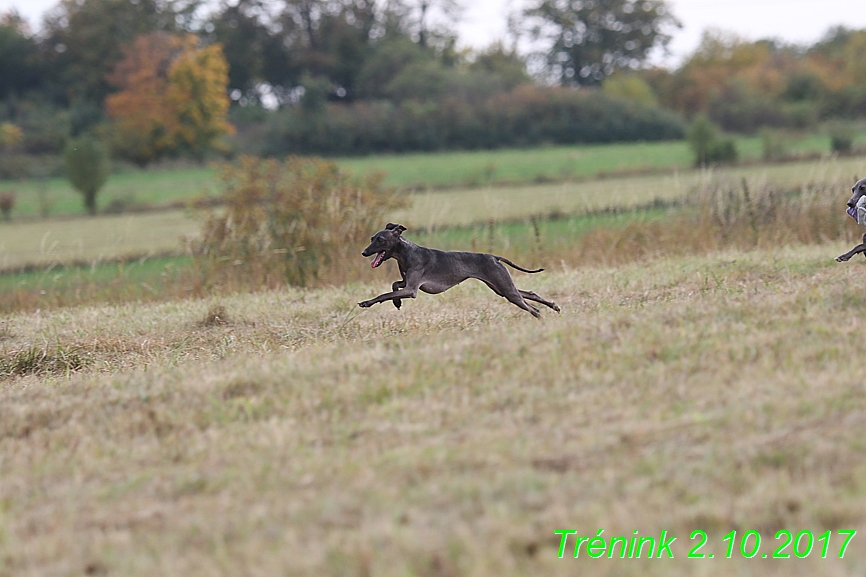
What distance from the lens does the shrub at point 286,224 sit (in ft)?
46.9

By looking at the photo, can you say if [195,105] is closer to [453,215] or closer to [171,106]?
[171,106]

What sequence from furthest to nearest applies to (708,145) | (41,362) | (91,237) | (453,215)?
(708,145), (91,237), (453,215), (41,362)

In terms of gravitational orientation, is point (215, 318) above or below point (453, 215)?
below

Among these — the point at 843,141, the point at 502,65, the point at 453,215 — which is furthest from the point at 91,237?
the point at 502,65

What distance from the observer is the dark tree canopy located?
83562 mm

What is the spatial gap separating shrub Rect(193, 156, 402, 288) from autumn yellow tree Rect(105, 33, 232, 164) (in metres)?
47.9

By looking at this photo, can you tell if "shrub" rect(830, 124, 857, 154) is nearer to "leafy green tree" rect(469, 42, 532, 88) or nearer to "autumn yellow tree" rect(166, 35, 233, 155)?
"leafy green tree" rect(469, 42, 532, 88)

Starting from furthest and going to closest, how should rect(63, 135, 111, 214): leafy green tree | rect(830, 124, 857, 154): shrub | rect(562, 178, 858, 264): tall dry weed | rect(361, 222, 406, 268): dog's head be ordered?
rect(830, 124, 857, 154): shrub, rect(63, 135, 111, 214): leafy green tree, rect(562, 178, 858, 264): tall dry weed, rect(361, 222, 406, 268): dog's head

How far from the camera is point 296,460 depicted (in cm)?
496

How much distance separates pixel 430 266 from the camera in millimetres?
8195

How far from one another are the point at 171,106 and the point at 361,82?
1640cm

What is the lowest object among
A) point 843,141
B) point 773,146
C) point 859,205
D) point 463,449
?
point 463,449

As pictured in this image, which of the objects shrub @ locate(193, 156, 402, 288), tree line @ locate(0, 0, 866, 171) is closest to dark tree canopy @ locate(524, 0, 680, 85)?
tree line @ locate(0, 0, 866, 171)

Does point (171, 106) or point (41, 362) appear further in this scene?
point (171, 106)
